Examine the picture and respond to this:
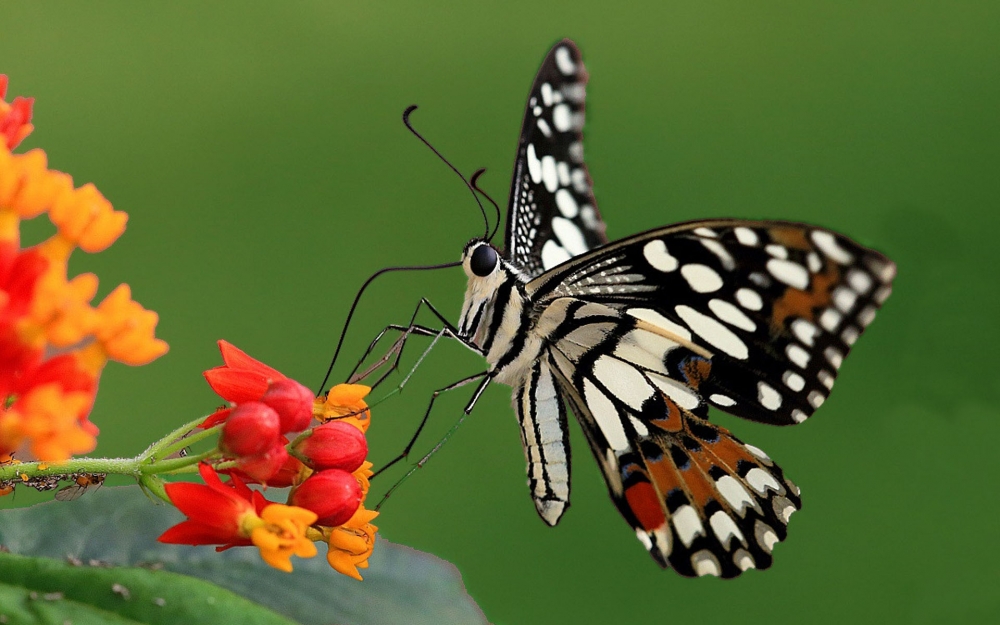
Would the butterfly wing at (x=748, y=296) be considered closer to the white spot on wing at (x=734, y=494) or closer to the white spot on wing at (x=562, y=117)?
the white spot on wing at (x=734, y=494)

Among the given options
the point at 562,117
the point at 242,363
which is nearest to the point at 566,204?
the point at 562,117

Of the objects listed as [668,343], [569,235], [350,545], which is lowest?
[350,545]

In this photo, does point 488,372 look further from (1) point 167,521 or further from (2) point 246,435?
(2) point 246,435

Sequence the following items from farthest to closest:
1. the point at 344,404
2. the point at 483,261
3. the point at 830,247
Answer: the point at 483,261 → the point at 830,247 → the point at 344,404

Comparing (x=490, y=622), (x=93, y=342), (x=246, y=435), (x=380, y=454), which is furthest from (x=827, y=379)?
(x=380, y=454)

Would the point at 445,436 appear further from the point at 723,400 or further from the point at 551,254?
the point at 551,254

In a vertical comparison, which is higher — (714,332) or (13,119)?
(13,119)
